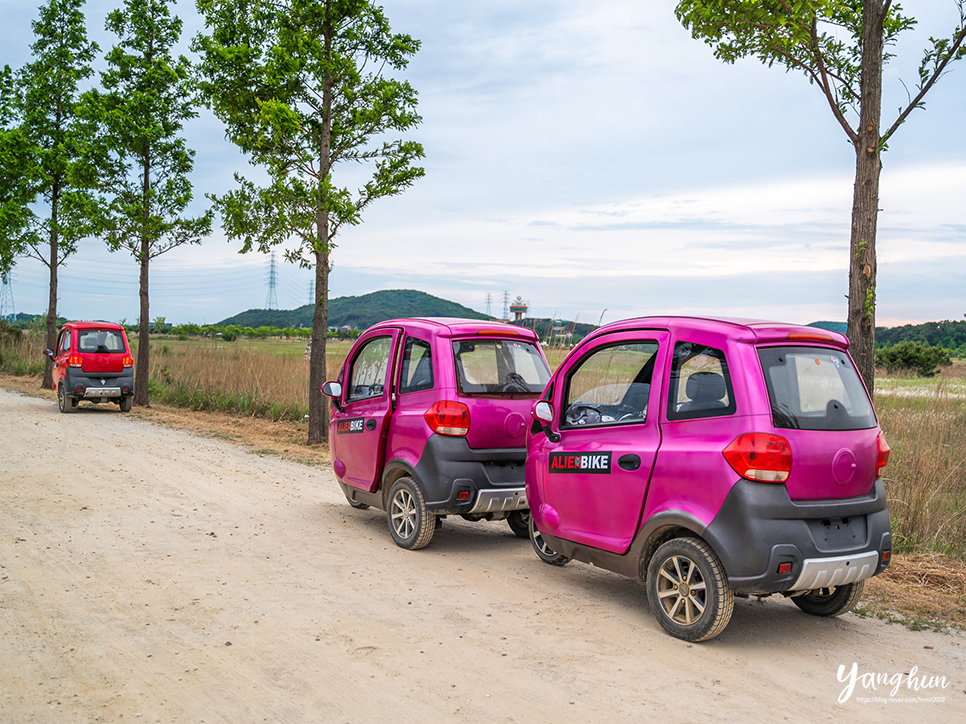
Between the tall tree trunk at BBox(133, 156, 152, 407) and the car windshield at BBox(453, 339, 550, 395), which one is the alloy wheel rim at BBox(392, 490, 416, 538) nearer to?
the car windshield at BBox(453, 339, 550, 395)

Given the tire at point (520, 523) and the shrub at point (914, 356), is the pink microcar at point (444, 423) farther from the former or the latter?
the shrub at point (914, 356)

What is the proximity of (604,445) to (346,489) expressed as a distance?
380cm

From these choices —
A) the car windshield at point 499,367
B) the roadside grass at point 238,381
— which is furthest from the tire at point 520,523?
the roadside grass at point 238,381

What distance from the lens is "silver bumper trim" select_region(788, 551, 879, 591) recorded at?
180 inches

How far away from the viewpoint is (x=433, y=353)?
7172 millimetres

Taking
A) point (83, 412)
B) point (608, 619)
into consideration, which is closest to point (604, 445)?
point (608, 619)

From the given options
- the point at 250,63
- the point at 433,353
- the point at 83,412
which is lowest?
the point at 83,412

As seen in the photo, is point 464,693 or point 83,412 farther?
point 83,412

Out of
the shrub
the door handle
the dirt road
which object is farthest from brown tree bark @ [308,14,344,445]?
the shrub

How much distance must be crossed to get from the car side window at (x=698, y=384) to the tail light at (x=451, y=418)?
2.23m

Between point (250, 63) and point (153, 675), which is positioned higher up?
point (250, 63)

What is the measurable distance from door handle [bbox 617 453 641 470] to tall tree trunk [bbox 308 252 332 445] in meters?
10.3

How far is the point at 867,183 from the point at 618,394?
402cm

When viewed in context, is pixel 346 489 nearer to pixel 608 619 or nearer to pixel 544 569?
pixel 544 569
